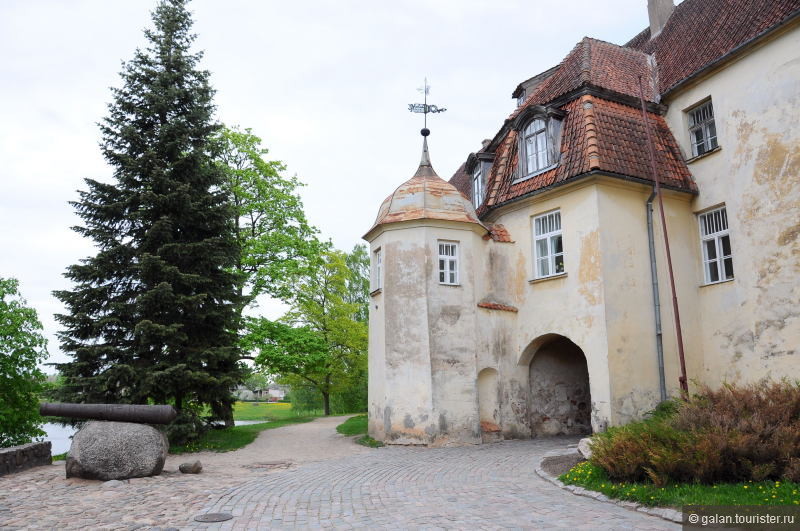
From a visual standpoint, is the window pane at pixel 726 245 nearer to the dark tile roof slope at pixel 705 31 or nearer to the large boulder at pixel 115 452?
the dark tile roof slope at pixel 705 31

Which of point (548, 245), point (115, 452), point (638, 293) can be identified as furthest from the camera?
point (548, 245)

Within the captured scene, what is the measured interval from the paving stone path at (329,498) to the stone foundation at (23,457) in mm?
335

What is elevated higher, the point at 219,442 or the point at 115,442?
the point at 115,442

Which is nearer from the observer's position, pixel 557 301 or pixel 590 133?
pixel 590 133

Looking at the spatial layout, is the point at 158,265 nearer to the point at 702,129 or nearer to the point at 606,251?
the point at 606,251

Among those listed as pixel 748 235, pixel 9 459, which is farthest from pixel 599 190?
pixel 9 459

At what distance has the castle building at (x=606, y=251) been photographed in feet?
47.3

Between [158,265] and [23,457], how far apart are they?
5.63m

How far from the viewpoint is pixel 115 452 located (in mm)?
10633

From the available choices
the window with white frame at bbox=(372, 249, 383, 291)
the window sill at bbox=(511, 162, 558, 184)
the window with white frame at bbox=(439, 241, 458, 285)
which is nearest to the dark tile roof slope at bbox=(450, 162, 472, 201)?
the window sill at bbox=(511, 162, 558, 184)

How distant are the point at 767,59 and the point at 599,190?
16.7 ft

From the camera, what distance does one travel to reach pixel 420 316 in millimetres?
16781

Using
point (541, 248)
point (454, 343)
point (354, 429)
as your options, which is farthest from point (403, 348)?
point (354, 429)

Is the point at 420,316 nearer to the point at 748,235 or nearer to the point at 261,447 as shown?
the point at 261,447
